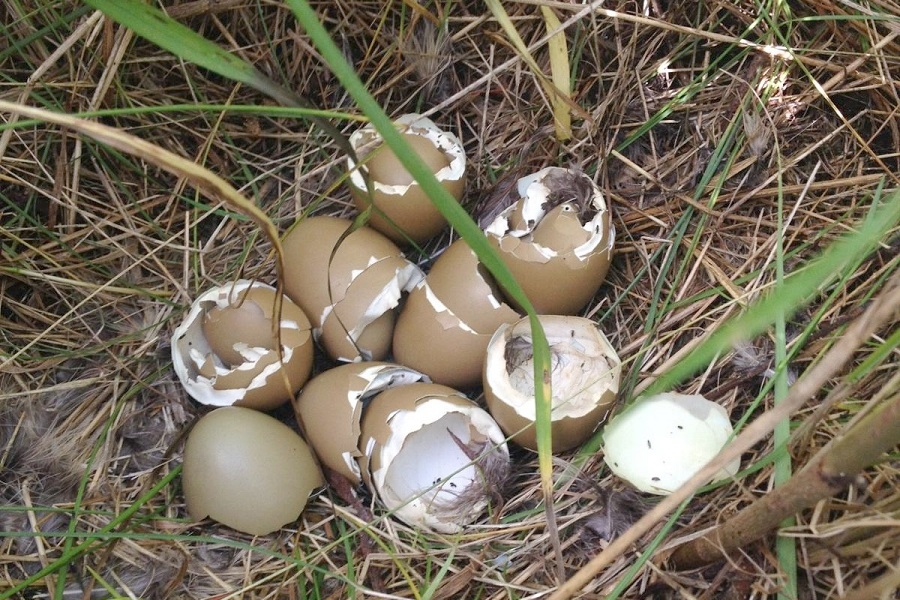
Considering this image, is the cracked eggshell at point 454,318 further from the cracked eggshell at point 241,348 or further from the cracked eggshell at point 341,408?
the cracked eggshell at point 241,348

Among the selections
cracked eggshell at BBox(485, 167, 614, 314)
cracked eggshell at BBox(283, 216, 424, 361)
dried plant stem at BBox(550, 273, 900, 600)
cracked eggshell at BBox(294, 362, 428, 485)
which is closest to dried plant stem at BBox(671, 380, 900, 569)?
dried plant stem at BBox(550, 273, 900, 600)

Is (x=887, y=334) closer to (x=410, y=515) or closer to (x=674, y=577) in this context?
(x=674, y=577)

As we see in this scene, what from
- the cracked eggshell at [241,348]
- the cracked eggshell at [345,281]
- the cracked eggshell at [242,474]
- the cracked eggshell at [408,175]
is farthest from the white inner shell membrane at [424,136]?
the cracked eggshell at [242,474]

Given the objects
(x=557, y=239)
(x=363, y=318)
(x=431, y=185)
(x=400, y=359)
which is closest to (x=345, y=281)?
(x=363, y=318)

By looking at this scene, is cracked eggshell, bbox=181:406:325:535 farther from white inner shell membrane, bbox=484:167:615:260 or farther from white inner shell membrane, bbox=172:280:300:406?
white inner shell membrane, bbox=484:167:615:260

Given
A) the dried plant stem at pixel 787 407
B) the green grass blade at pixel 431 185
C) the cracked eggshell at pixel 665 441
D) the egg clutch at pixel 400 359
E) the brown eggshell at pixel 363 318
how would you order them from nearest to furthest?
the dried plant stem at pixel 787 407 → the green grass blade at pixel 431 185 → the cracked eggshell at pixel 665 441 → the egg clutch at pixel 400 359 → the brown eggshell at pixel 363 318
